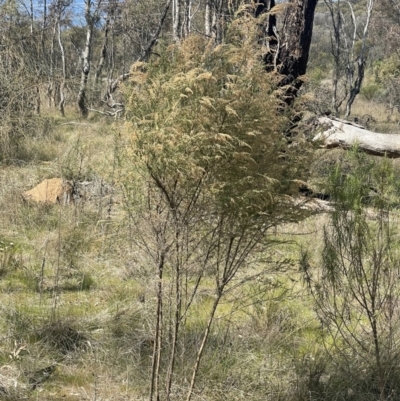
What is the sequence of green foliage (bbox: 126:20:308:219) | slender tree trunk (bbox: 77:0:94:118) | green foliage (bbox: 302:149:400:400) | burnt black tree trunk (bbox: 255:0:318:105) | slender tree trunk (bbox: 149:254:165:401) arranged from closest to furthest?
green foliage (bbox: 126:20:308:219)
slender tree trunk (bbox: 149:254:165:401)
green foliage (bbox: 302:149:400:400)
burnt black tree trunk (bbox: 255:0:318:105)
slender tree trunk (bbox: 77:0:94:118)

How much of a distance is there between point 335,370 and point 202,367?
904mm

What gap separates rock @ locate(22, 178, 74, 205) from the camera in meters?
6.90

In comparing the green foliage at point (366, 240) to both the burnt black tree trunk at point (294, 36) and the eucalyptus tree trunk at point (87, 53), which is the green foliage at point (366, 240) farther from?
the eucalyptus tree trunk at point (87, 53)

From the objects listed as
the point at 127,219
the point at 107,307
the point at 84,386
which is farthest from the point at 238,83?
the point at 107,307

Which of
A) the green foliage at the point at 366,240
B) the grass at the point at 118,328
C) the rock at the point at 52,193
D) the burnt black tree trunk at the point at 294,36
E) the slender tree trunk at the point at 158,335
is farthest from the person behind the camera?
the burnt black tree trunk at the point at 294,36

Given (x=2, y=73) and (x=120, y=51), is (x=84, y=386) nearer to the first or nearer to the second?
(x=2, y=73)

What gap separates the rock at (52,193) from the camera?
6.90 meters

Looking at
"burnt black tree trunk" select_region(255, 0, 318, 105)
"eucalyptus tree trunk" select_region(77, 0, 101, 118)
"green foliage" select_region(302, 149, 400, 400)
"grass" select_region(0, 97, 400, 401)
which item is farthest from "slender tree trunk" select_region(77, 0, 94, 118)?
"green foliage" select_region(302, 149, 400, 400)

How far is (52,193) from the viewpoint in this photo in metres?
A: 6.97

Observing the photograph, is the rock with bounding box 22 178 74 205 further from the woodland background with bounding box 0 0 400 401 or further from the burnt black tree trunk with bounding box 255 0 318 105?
the burnt black tree trunk with bounding box 255 0 318 105

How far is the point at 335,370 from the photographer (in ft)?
12.0

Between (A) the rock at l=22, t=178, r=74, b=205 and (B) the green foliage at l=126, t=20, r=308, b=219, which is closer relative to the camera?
(B) the green foliage at l=126, t=20, r=308, b=219

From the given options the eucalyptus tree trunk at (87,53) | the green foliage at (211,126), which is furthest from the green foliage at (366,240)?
the eucalyptus tree trunk at (87,53)

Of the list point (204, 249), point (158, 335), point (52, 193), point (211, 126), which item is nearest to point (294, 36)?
point (52, 193)
